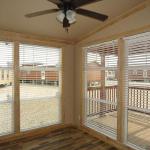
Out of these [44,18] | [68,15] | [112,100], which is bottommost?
[112,100]

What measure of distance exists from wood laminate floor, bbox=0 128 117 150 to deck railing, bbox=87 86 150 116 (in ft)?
2.31

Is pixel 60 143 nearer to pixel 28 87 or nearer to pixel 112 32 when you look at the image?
pixel 28 87

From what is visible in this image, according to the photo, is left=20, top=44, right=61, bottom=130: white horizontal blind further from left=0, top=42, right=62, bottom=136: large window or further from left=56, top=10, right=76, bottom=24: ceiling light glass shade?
left=56, top=10, right=76, bottom=24: ceiling light glass shade

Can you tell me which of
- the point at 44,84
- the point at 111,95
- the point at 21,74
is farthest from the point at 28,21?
the point at 111,95

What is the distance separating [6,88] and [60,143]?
166 centimetres

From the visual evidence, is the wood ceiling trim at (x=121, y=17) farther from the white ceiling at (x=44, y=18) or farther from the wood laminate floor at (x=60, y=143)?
the wood laminate floor at (x=60, y=143)

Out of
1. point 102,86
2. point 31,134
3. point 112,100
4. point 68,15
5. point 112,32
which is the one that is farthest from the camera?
point 102,86

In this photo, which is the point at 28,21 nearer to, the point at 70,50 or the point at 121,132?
the point at 70,50

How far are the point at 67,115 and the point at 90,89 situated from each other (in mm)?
971

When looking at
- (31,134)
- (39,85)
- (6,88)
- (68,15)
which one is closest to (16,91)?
(6,88)

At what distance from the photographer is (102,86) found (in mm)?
4074

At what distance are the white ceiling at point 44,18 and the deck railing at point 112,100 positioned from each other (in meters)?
1.48

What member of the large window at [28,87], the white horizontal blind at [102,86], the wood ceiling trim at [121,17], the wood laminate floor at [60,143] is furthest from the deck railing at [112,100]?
the wood ceiling trim at [121,17]

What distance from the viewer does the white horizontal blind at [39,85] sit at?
3.90 meters
